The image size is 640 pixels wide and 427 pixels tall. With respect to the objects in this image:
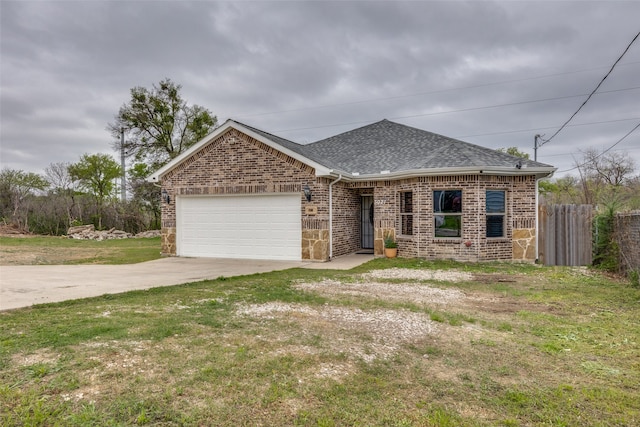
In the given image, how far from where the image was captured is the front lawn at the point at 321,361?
2721 millimetres

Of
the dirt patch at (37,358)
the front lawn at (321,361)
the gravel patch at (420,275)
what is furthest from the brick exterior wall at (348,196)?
the dirt patch at (37,358)

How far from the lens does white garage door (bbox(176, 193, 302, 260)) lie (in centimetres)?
1238

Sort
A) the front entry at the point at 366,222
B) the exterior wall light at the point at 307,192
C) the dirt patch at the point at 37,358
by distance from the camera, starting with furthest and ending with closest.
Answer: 1. the front entry at the point at 366,222
2. the exterior wall light at the point at 307,192
3. the dirt patch at the point at 37,358

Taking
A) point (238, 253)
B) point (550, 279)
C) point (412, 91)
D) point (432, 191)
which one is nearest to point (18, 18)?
point (238, 253)

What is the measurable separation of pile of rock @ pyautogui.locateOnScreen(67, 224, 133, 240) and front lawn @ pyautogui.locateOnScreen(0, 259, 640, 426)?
17658 millimetres

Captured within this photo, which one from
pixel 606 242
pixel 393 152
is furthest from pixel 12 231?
pixel 606 242

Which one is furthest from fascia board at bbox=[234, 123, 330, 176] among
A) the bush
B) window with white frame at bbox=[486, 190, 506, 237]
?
the bush

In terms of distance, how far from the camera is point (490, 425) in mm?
2598

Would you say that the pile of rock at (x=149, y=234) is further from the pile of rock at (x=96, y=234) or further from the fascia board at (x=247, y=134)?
the fascia board at (x=247, y=134)

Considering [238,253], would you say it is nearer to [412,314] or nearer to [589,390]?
[412,314]

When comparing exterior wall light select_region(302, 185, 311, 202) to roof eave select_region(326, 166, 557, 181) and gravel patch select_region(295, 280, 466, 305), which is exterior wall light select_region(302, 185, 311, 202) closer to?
roof eave select_region(326, 166, 557, 181)

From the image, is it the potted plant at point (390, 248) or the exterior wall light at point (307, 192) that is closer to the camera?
the exterior wall light at point (307, 192)

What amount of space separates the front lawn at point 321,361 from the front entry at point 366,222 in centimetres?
833

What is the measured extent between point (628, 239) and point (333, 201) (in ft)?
25.8
